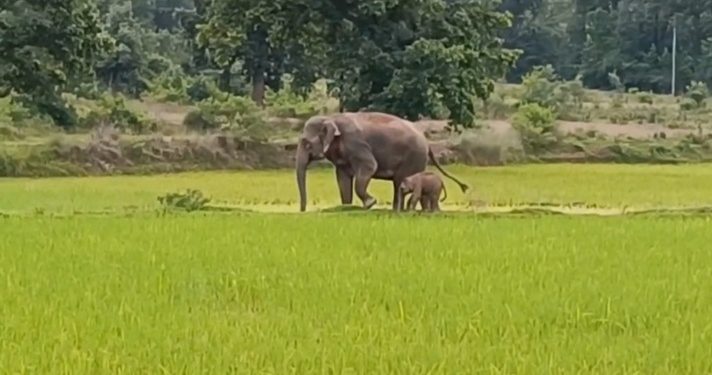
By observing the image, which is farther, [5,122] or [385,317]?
[5,122]

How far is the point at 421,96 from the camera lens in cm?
1967

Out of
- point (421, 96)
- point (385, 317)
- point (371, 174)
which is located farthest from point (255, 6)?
point (385, 317)

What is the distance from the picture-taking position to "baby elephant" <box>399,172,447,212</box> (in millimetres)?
11734

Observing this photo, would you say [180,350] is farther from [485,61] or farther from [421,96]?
[485,61]

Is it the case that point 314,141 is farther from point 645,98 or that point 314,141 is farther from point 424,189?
point 645,98

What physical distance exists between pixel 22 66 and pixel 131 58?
546 inches

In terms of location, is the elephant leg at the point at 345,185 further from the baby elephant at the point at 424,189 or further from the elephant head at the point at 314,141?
the baby elephant at the point at 424,189

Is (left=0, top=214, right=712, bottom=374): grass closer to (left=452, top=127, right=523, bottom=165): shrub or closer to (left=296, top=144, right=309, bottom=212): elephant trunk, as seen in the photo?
(left=296, top=144, right=309, bottom=212): elephant trunk

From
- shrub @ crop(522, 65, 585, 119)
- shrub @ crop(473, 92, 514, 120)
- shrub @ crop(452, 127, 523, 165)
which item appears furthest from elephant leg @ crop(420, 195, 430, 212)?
shrub @ crop(522, 65, 585, 119)

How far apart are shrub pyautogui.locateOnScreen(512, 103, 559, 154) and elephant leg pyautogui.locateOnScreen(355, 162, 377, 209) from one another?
11166 millimetres

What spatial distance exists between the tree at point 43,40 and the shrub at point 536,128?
7993 millimetres

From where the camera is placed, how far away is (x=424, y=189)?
463 inches

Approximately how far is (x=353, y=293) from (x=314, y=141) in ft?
21.2

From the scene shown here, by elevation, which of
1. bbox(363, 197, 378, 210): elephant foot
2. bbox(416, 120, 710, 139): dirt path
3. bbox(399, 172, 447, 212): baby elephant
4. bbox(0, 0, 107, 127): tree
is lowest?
bbox(416, 120, 710, 139): dirt path
